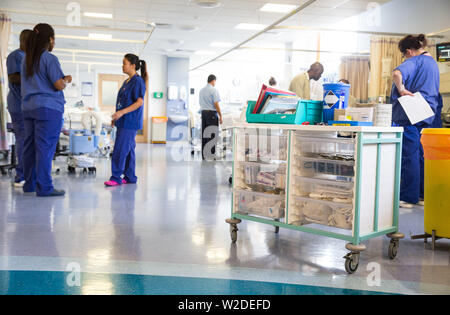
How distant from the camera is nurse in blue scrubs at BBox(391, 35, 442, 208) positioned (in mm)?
4160

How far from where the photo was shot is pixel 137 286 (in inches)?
84.6

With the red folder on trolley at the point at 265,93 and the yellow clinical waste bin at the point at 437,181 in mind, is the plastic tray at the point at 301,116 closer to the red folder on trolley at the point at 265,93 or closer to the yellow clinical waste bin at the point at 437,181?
the red folder on trolley at the point at 265,93

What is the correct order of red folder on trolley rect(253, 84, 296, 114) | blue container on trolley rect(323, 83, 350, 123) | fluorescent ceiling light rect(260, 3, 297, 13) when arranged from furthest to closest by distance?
1. fluorescent ceiling light rect(260, 3, 297, 13)
2. red folder on trolley rect(253, 84, 296, 114)
3. blue container on trolley rect(323, 83, 350, 123)

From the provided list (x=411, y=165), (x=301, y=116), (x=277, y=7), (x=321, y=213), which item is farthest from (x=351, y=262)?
(x=277, y=7)

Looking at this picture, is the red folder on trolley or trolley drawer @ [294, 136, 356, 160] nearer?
trolley drawer @ [294, 136, 356, 160]

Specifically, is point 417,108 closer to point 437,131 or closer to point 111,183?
point 437,131

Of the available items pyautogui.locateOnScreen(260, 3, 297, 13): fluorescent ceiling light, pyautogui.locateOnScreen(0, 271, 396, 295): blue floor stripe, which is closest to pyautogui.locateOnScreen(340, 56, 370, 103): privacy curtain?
pyautogui.locateOnScreen(260, 3, 297, 13): fluorescent ceiling light

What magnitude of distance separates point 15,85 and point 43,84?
0.86 metres

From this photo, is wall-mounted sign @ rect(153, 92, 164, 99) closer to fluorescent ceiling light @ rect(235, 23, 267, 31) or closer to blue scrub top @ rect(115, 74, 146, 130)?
fluorescent ceiling light @ rect(235, 23, 267, 31)

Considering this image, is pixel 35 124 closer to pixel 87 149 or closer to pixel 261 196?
pixel 87 149

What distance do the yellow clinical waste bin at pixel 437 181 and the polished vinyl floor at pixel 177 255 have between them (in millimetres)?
173

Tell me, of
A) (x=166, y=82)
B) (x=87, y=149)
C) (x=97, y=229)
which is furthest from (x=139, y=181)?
(x=166, y=82)

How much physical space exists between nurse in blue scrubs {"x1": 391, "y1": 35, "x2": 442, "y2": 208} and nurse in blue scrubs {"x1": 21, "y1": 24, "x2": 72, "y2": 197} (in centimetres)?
311

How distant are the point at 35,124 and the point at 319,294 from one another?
3.37m
